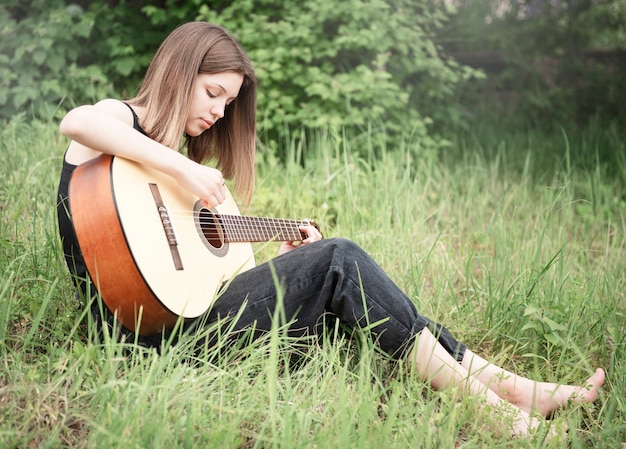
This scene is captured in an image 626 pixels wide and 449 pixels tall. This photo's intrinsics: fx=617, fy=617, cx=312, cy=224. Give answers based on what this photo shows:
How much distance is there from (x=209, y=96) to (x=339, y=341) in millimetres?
1011

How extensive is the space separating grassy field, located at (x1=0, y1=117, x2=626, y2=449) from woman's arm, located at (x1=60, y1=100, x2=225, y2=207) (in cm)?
48

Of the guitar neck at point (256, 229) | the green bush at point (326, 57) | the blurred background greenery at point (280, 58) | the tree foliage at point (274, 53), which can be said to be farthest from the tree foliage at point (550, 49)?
the guitar neck at point (256, 229)

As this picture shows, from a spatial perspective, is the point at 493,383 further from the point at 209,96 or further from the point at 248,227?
the point at 209,96

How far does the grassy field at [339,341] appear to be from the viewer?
1688 millimetres

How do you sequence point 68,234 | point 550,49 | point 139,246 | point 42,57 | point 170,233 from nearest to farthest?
Result: point 139,246
point 170,233
point 68,234
point 42,57
point 550,49

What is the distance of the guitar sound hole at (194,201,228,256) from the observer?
2.11 meters

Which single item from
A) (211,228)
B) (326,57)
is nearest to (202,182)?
(211,228)

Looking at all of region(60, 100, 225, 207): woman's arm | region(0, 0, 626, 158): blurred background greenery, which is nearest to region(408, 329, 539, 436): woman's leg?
region(60, 100, 225, 207): woman's arm

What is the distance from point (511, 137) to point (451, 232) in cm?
237

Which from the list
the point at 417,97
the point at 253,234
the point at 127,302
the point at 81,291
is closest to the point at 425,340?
the point at 253,234

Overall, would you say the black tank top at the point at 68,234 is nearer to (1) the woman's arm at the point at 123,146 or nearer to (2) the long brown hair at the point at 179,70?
(1) the woman's arm at the point at 123,146

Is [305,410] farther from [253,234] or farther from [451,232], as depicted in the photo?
[451,232]

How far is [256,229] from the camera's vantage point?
7.59 feet

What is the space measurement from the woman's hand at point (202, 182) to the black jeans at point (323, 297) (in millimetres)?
296
